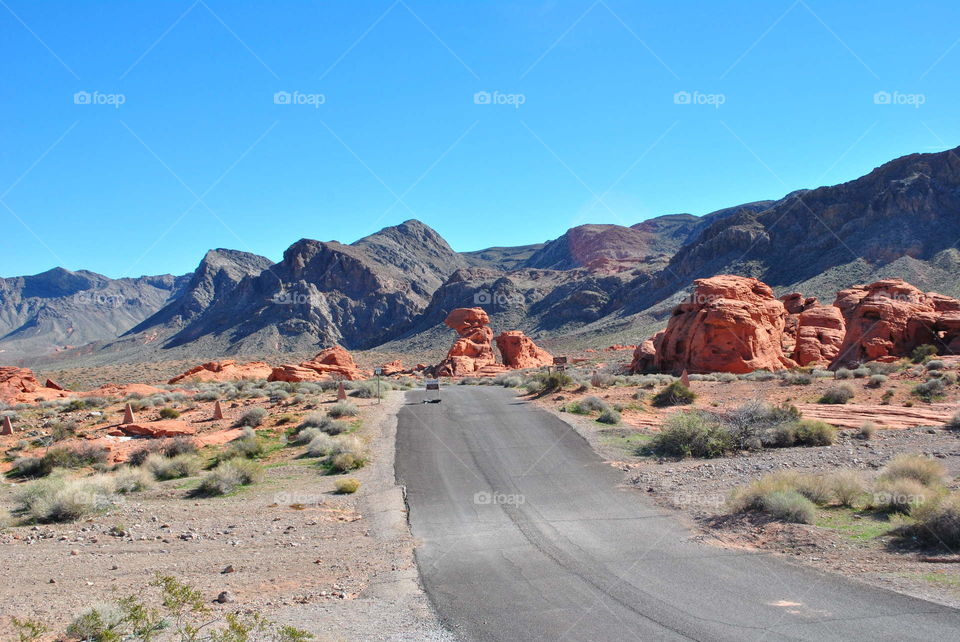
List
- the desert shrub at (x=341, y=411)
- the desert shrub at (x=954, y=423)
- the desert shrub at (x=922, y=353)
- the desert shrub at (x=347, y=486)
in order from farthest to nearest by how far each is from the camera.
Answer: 1. the desert shrub at (x=922, y=353)
2. the desert shrub at (x=341, y=411)
3. the desert shrub at (x=954, y=423)
4. the desert shrub at (x=347, y=486)

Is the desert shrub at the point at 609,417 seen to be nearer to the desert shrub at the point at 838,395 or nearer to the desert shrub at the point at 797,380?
the desert shrub at the point at 838,395

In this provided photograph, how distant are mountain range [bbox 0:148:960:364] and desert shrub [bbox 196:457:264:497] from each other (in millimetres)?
59649

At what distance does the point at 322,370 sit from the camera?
42.5m

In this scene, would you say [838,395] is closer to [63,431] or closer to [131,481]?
[131,481]

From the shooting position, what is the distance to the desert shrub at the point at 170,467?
1399cm

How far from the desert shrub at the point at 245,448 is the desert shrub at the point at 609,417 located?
956cm

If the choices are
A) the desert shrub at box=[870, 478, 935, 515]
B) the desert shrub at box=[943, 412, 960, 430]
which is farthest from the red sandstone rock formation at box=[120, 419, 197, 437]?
the desert shrub at box=[943, 412, 960, 430]

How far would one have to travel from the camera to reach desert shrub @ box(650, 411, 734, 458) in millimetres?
13586

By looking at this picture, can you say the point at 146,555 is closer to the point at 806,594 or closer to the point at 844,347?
the point at 806,594

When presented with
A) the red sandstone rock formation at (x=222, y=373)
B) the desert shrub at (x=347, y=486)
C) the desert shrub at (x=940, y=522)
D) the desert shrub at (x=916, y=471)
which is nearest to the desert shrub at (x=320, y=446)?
the desert shrub at (x=347, y=486)

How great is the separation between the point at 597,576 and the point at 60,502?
889cm

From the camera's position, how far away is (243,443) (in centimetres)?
1595

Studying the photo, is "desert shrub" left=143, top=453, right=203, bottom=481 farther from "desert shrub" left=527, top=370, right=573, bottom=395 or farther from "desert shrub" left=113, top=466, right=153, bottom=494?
"desert shrub" left=527, top=370, right=573, bottom=395

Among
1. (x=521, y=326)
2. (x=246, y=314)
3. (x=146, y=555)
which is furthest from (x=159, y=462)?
(x=246, y=314)
